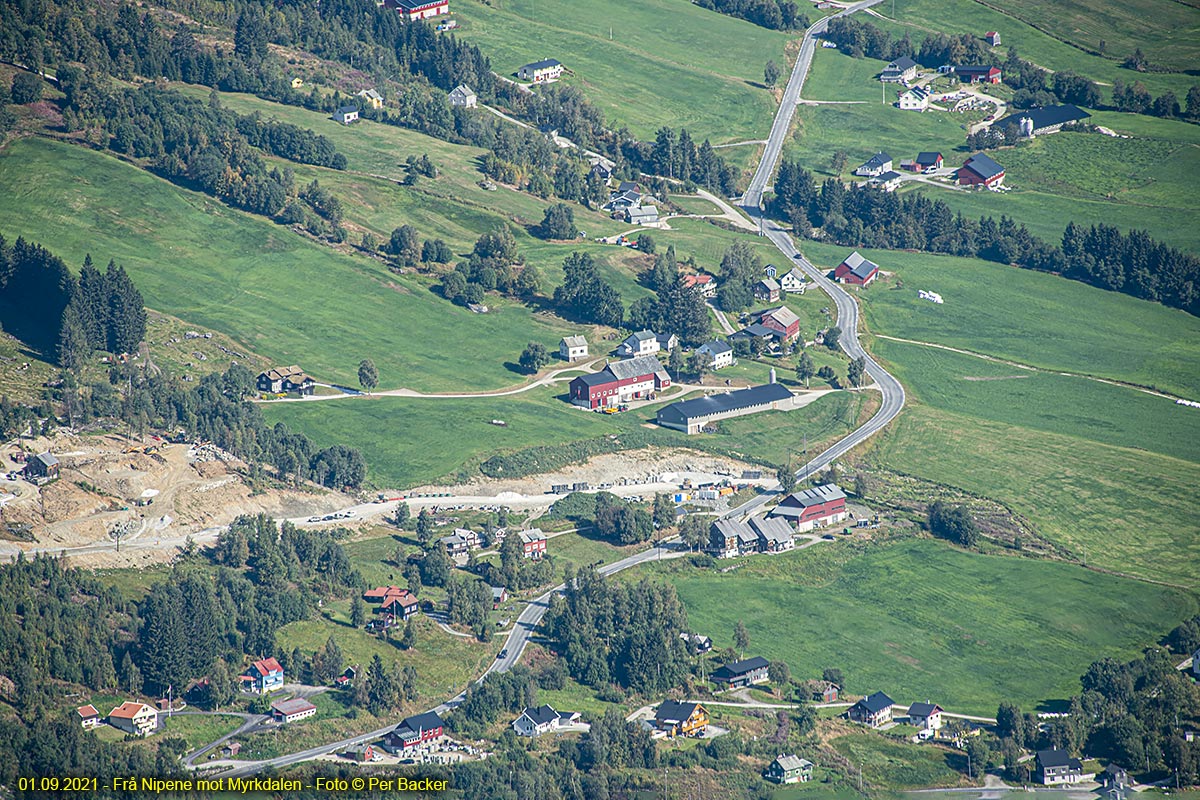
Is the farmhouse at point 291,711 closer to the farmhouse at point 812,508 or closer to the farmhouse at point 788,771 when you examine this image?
the farmhouse at point 788,771

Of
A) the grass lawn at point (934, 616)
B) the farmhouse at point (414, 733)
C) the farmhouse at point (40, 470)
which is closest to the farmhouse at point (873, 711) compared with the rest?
the grass lawn at point (934, 616)

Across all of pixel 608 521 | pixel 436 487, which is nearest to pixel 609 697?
pixel 608 521

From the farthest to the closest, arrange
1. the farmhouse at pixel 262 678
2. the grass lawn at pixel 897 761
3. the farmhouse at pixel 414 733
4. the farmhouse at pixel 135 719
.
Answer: the farmhouse at pixel 262 678, the grass lawn at pixel 897 761, the farmhouse at pixel 135 719, the farmhouse at pixel 414 733

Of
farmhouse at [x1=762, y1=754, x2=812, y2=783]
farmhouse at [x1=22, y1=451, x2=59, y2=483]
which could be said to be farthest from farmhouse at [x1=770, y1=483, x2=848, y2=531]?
farmhouse at [x1=22, y1=451, x2=59, y2=483]

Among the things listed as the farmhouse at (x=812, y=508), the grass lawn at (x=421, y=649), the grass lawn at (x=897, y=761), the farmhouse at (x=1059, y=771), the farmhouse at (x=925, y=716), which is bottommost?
the grass lawn at (x=421, y=649)

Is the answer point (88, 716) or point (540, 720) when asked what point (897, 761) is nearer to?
point (540, 720)

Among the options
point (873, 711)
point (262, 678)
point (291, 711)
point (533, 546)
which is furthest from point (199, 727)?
point (873, 711)

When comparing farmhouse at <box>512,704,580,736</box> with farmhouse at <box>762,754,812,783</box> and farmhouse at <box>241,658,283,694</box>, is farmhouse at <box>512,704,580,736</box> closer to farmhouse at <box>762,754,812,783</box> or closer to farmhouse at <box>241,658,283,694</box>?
farmhouse at <box>762,754,812,783</box>

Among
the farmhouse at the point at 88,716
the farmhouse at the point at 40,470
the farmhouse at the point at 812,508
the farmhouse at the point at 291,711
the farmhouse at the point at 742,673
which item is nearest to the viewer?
the farmhouse at the point at 88,716
